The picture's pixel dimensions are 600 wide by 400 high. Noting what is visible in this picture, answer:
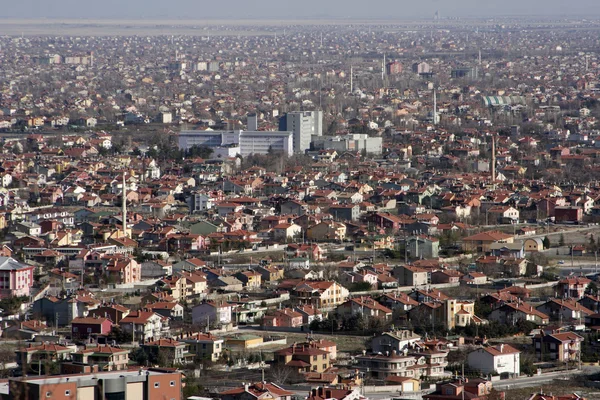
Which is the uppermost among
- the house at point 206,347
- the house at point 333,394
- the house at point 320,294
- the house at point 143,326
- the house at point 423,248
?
the house at point 333,394

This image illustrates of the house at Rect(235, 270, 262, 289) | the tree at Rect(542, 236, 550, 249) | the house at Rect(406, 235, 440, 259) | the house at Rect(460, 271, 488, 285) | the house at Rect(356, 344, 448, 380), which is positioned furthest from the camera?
the tree at Rect(542, 236, 550, 249)

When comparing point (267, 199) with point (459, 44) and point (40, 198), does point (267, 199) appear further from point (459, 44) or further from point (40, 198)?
point (459, 44)

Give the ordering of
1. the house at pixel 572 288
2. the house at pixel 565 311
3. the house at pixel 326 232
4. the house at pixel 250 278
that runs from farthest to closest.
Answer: the house at pixel 326 232
the house at pixel 250 278
the house at pixel 572 288
the house at pixel 565 311

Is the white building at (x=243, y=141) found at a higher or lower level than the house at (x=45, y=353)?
lower

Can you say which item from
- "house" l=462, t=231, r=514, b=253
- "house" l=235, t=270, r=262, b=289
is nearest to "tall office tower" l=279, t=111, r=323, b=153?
"house" l=462, t=231, r=514, b=253

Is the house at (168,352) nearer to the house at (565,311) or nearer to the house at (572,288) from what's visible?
the house at (565,311)

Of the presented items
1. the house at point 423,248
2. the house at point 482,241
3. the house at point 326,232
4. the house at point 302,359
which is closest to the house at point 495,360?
the house at point 302,359

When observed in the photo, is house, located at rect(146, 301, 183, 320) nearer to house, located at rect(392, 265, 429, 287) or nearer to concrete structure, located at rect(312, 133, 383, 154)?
house, located at rect(392, 265, 429, 287)
